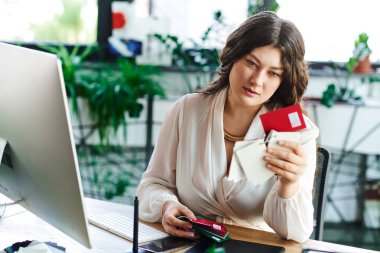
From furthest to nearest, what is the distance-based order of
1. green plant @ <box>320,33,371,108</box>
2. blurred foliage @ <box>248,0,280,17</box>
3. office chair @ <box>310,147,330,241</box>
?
blurred foliage @ <box>248,0,280,17</box> < green plant @ <box>320,33,371,108</box> < office chair @ <box>310,147,330,241</box>

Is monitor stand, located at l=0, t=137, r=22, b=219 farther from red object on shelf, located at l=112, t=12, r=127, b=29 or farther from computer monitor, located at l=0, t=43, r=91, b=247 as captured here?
red object on shelf, located at l=112, t=12, r=127, b=29

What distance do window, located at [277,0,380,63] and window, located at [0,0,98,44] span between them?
1.26 meters

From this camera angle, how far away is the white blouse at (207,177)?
5.77 ft

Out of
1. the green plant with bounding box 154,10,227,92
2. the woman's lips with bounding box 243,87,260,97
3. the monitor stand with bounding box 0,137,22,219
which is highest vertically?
the woman's lips with bounding box 243,87,260,97

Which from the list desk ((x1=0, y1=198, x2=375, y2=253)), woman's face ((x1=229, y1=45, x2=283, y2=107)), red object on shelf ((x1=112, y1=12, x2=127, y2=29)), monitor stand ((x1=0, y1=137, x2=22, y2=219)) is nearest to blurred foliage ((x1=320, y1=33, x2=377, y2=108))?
red object on shelf ((x1=112, y1=12, x2=127, y2=29))

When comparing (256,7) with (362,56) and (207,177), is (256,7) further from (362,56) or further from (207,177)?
(207,177)

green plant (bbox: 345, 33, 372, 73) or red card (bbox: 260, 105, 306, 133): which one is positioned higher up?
red card (bbox: 260, 105, 306, 133)

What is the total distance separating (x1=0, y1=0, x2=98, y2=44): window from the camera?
4.06m

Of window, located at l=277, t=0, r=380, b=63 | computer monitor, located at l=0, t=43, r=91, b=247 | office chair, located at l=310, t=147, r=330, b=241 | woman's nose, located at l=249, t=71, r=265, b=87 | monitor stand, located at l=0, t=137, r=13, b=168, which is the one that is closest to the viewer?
computer monitor, located at l=0, t=43, r=91, b=247

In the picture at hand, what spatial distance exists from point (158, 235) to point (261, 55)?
0.57m

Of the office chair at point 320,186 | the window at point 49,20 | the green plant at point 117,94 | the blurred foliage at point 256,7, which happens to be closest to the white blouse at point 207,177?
the office chair at point 320,186

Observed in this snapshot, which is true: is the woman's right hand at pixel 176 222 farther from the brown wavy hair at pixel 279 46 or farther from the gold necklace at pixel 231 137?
the brown wavy hair at pixel 279 46

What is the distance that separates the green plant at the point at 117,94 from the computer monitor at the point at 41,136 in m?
2.16

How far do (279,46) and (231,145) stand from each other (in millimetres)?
359
